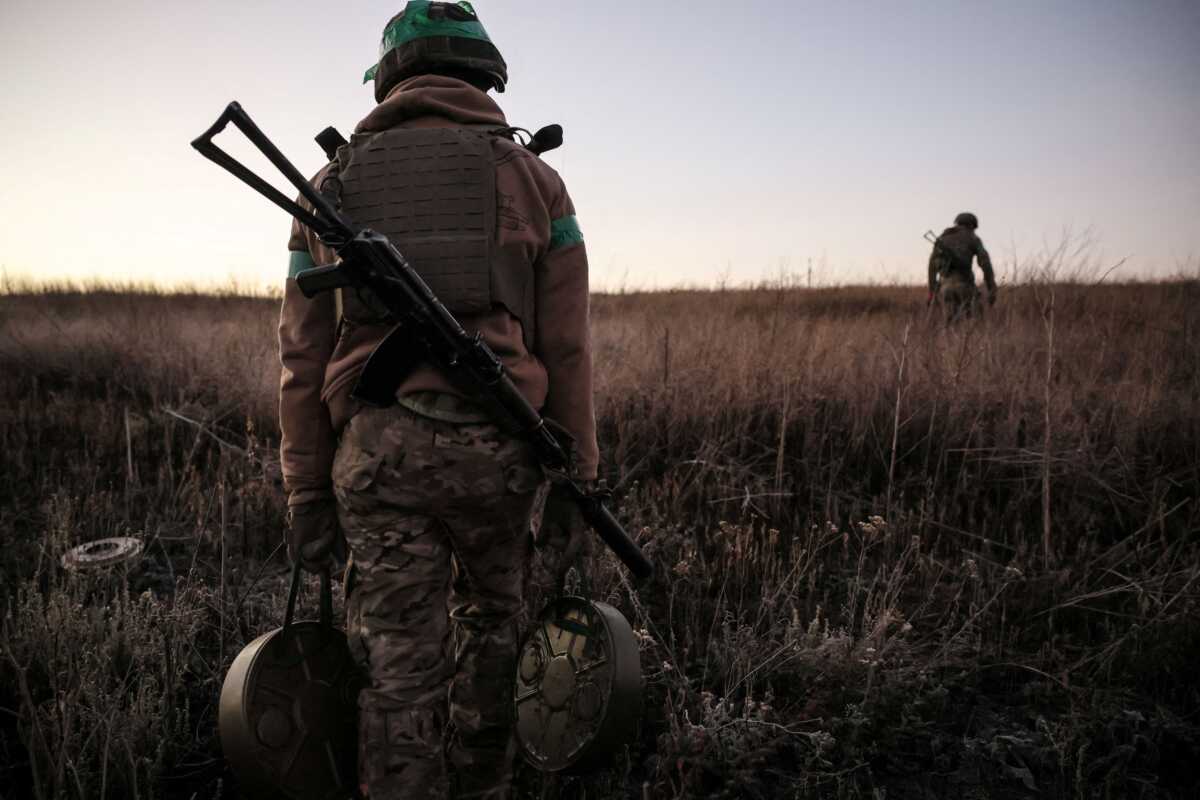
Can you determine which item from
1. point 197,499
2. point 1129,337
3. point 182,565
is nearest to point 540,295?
point 182,565

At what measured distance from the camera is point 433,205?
5.27 ft

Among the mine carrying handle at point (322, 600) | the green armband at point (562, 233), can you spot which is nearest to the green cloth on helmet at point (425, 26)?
the green armband at point (562, 233)

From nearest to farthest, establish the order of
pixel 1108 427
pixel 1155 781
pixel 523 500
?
pixel 523 500, pixel 1155 781, pixel 1108 427

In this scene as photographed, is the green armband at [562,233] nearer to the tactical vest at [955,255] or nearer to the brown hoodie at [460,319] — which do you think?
the brown hoodie at [460,319]

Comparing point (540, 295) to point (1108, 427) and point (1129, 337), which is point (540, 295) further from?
point (1129, 337)

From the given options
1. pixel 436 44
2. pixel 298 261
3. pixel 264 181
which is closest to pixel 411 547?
pixel 298 261

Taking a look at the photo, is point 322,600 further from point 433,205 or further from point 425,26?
point 425,26

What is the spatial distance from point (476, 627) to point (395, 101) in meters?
1.45

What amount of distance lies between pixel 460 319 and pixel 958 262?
9.39 metres

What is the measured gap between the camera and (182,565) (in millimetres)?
3314

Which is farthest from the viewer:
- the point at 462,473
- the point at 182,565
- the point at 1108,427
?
the point at 1108,427

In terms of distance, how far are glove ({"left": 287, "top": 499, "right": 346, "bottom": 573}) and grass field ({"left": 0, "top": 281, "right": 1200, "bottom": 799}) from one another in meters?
0.58

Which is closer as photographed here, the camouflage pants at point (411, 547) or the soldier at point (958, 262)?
the camouflage pants at point (411, 547)

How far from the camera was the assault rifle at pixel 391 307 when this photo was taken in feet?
4.65
